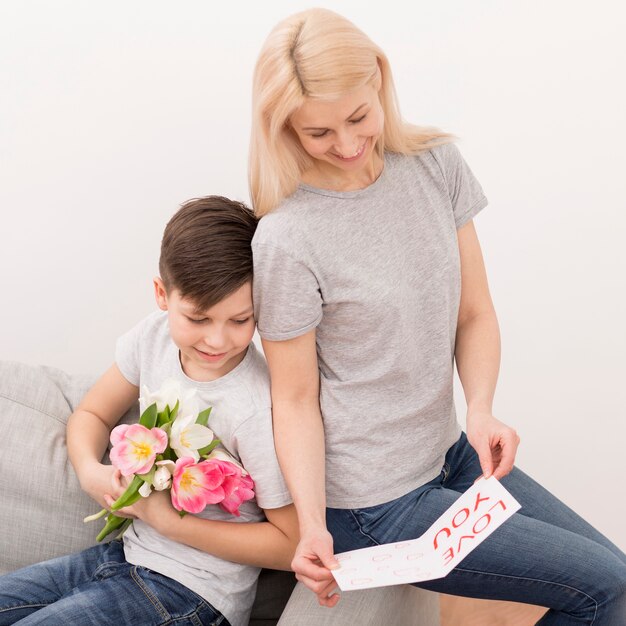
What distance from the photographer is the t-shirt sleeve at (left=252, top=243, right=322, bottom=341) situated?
174 centimetres

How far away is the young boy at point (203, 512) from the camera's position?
5.86 ft

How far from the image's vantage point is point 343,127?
1.68 m

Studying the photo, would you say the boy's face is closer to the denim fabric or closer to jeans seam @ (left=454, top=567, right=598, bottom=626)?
the denim fabric

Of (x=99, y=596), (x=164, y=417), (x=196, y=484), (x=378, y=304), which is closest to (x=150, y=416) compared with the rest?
(x=164, y=417)

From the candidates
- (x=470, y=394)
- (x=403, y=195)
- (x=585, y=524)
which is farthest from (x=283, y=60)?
(x=585, y=524)

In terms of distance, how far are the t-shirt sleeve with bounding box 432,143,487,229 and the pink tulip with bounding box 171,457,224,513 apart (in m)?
0.67

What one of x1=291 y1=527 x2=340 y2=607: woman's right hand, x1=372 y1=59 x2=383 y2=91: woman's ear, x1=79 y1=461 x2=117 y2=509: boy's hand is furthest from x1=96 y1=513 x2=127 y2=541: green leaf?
x1=372 y1=59 x2=383 y2=91: woman's ear

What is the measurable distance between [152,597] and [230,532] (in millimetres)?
186

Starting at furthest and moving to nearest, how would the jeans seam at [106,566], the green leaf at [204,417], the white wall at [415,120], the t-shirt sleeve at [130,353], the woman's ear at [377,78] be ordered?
the white wall at [415,120], the t-shirt sleeve at [130,353], the jeans seam at [106,566], the green leaf at [204,417], the woman's ear at [377,78]

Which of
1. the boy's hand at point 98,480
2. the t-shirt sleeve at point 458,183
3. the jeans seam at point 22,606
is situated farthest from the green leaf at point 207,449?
the t-shirt sleeve at point 458,183

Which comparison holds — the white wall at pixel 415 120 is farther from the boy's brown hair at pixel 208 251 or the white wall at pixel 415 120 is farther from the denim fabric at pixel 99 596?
the denim fabric at pixel 99 596

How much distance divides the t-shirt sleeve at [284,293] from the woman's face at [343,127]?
0.19m

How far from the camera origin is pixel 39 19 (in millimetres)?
2439

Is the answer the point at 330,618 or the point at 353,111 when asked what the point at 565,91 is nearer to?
the point at 353,111
